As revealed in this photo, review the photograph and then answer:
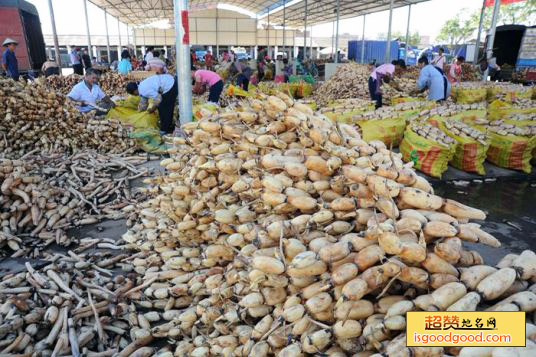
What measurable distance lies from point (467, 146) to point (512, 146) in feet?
2.54

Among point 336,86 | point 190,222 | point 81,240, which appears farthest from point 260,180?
point 336,86

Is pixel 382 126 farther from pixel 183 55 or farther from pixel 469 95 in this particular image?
pixel 469 95

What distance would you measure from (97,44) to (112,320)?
3888 centimetres

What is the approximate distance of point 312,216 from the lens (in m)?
1.95

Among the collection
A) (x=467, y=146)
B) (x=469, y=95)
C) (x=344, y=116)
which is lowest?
(x=467, y=146)

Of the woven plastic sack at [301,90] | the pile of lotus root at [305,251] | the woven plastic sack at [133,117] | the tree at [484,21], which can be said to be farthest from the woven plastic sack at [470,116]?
the tree at [484,21]

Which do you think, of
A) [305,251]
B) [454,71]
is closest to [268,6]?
[454,71]

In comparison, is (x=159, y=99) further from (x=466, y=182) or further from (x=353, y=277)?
(x=353, y=277)

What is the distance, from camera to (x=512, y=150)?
565 centimetres

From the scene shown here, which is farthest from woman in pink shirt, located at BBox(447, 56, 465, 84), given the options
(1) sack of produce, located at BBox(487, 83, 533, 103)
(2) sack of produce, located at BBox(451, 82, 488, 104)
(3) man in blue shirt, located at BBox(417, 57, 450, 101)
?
(3) man in blue shirt, located at BBox(417, 57, 450, 101)

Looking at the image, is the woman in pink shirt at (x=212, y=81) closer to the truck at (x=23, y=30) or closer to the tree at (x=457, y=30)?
the truck at (x=23, y=30)

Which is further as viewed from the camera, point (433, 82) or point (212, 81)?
point (433, 82)

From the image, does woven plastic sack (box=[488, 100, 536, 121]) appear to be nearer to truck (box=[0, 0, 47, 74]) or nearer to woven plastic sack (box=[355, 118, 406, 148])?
woven plastic sack (box=[355, 118, 406, 148])

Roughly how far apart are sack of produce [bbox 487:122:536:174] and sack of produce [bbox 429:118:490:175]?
10.9 inches
